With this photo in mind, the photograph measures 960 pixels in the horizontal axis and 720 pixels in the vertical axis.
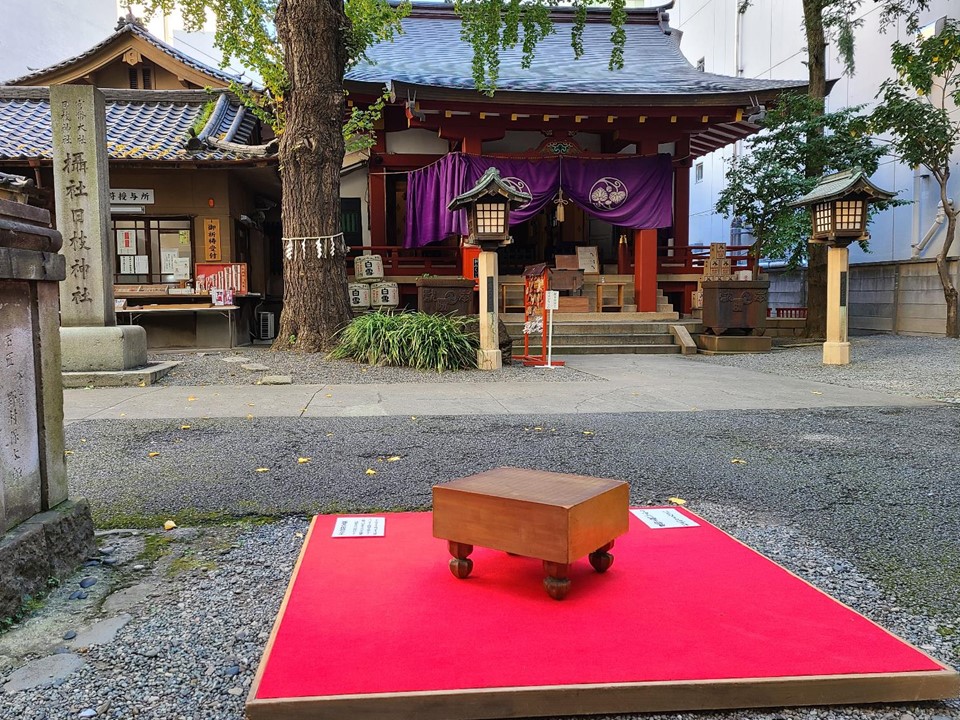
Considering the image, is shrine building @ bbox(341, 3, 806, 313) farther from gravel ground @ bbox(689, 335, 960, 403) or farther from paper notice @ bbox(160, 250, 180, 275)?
paper notice @ bbox(160, 250, 180, 275)

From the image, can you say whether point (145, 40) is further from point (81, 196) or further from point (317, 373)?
point (317, 373)

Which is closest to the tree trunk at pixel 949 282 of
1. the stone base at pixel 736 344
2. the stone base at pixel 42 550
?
the stone base at pixel 736 344

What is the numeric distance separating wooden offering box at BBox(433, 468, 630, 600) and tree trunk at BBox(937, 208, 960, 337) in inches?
504

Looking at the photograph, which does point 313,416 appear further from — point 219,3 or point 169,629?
point 219,3

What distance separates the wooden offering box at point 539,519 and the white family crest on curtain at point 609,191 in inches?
470

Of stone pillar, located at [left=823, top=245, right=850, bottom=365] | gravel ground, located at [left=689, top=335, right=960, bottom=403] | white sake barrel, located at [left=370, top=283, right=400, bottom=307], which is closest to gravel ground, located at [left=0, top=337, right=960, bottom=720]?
gravel ground, located at [left=689, top=335, right=960, bottom=403]

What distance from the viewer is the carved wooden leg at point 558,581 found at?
7.07ft

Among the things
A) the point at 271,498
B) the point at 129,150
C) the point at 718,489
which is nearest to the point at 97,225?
the point at 129,150

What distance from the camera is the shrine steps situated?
39.4ft

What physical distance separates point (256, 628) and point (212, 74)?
15.8 meters

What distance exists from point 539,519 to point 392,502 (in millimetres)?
1446

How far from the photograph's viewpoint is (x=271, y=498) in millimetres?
3520

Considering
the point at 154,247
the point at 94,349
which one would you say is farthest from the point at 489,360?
the point at 154,247

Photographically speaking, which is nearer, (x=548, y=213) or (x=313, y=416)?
(x=313, y=416)
